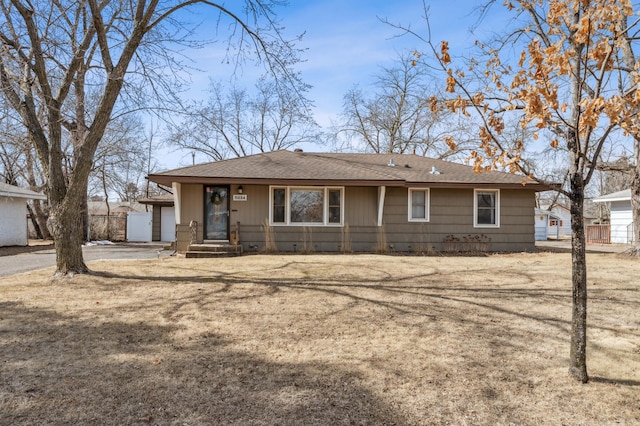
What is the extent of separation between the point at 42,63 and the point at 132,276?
4.01m

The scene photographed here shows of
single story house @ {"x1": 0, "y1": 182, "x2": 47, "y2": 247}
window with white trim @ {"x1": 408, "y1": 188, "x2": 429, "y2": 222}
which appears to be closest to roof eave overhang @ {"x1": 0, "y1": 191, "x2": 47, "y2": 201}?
single story house @ {"x1": 0, "y1": 182, "x2": 47, "y2": 247}

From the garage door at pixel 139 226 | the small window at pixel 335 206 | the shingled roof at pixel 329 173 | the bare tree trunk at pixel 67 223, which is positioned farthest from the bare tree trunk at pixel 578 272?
the garage door at pixel 139 226

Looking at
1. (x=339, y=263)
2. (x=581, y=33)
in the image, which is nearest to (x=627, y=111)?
(x=581, y=33)

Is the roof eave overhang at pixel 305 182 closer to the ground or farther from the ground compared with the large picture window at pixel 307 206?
farther from the ground

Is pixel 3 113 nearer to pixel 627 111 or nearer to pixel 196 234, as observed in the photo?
pixel 196 234

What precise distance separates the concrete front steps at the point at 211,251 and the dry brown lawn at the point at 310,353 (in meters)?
4.30

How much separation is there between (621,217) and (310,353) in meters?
23.7

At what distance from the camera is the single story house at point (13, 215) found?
15.9 m

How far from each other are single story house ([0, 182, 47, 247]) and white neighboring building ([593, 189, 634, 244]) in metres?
26.7

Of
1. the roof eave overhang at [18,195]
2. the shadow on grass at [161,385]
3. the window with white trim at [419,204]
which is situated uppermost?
the roof eave overhang at [18,195]

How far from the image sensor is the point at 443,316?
5008 millimetres

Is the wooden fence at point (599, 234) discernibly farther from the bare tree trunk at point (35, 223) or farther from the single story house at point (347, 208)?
the bare tree trunk at point (35, 223)

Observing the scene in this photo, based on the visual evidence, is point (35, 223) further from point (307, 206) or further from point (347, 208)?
point (347, 208)

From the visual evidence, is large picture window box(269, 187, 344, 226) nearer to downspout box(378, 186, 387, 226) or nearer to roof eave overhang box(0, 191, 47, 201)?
downspout box(378, 186, 387, 226)
